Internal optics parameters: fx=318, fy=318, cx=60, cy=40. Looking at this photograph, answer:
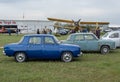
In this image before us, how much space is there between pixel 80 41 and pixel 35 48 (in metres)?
5.12

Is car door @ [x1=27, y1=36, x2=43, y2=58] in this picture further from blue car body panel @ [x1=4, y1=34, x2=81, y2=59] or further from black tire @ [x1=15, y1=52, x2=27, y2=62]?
black tire @ [x1=15, y1=52, x2=27, y2=62]

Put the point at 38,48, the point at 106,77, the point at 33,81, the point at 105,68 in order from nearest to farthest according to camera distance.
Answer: the point at 33,81 < the point at 106,77 < the point at 105,68 < the point at 38,48

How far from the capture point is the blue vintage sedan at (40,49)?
16.0 meters

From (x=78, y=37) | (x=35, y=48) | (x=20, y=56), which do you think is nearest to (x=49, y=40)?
(x=35, y=48)

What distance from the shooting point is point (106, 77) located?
11547mm

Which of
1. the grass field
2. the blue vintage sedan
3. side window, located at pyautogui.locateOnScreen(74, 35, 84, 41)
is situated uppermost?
side window, located at pyautogui.locateOnScreen(74, 35, 84, 41)

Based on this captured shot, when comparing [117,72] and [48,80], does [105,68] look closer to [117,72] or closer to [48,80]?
[117,72]

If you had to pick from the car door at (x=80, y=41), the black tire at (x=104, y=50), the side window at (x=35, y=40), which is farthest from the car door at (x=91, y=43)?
the side window at (x=35, y=40)

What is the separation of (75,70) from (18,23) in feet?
221

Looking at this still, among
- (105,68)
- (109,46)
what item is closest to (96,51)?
(109,46)

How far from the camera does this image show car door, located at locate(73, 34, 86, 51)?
67.1 ft

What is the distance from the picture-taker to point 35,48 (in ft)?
52.7

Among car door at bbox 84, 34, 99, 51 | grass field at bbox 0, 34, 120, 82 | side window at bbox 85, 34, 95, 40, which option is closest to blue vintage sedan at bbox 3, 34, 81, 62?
grass field at bbox 0, 34, 120, 82

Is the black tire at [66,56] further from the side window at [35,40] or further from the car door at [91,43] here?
the car door at [91,43]
